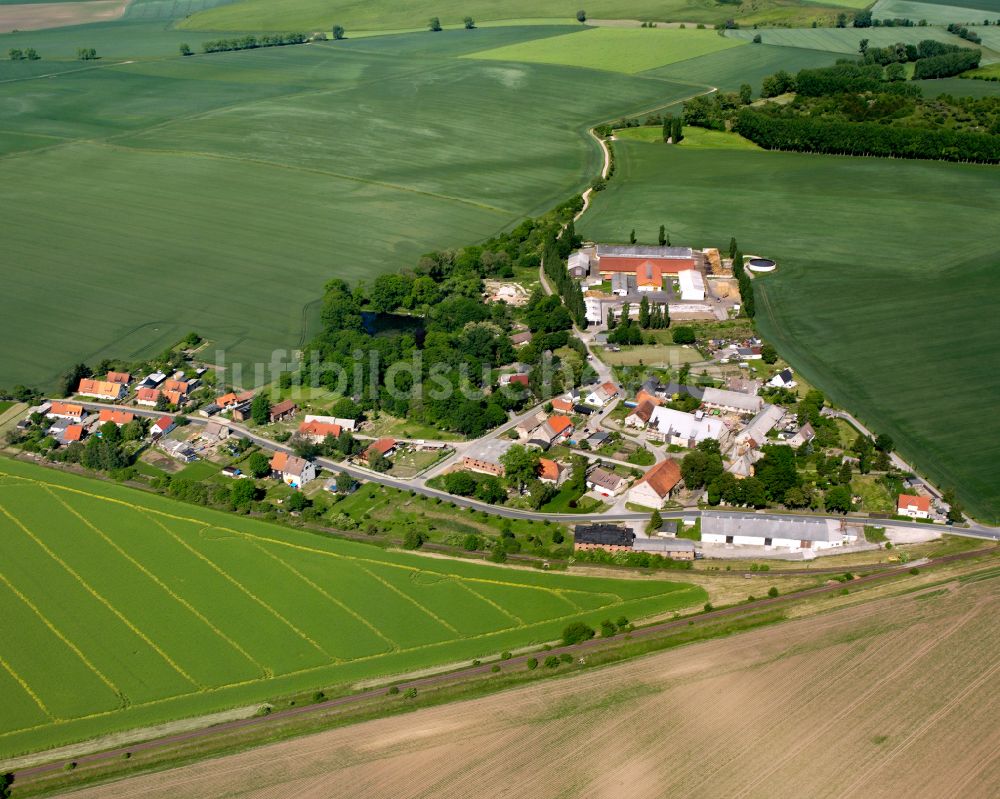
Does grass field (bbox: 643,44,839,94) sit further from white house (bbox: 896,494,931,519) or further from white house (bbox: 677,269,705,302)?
white house (bbox: 896,494,931,519)

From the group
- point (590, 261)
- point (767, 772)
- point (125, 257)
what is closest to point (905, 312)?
point (590, 261)

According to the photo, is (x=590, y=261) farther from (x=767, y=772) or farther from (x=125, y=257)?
(x=767, y=772)

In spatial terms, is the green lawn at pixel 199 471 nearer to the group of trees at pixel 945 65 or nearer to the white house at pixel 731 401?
the white house at pixel 731 401

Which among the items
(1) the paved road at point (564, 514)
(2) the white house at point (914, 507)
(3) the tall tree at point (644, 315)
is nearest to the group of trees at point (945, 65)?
(3) the tall tree at point (644, 315)

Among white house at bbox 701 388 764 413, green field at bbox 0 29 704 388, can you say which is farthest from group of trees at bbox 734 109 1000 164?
white house at bbox 701 388 764 413

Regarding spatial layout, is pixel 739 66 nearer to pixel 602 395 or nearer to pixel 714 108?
pixel 714 108
